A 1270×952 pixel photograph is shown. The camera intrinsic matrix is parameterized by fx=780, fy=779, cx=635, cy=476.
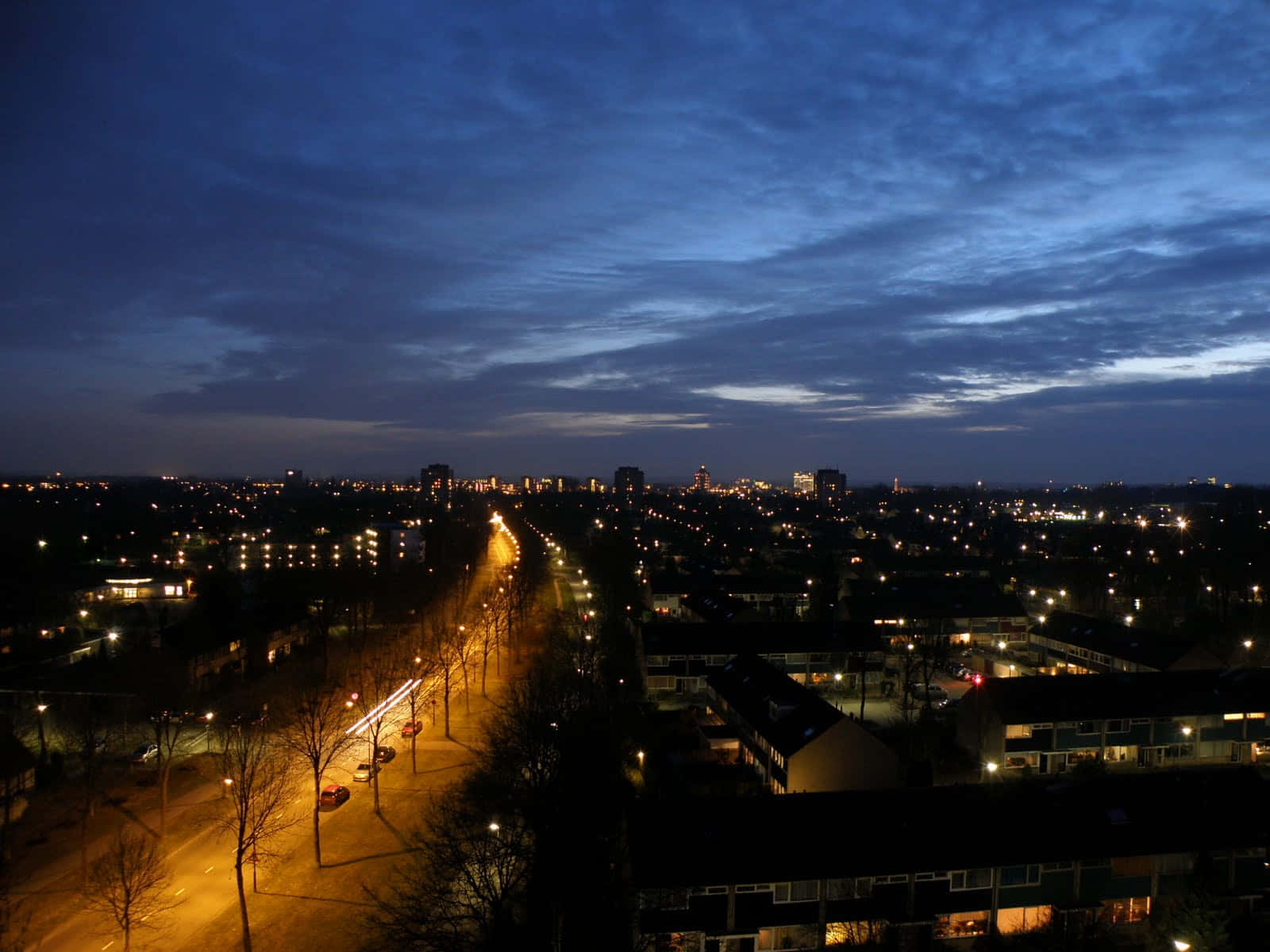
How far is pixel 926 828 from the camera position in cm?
1037

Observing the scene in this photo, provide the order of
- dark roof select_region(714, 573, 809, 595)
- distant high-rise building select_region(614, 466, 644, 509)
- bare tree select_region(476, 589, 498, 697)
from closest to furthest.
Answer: bare tree select_region(476, 589, 498, 697), dark roof select_region(714, 573, 809, 595), distant high-rise building select_region(614, 466, 644, 509)

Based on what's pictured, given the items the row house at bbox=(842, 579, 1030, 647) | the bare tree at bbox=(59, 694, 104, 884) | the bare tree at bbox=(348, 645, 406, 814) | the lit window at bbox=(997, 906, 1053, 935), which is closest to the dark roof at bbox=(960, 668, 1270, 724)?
the lit window at bbox=(997, 906, 1053, 935)

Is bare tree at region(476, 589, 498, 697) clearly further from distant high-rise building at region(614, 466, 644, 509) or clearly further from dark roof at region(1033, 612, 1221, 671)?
distant high-rise building at region(614, 466, 644, 509)

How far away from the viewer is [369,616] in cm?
3077

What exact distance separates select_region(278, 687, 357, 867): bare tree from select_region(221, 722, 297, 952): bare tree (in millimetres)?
459

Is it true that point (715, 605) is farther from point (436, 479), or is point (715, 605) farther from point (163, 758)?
point (436, 479)

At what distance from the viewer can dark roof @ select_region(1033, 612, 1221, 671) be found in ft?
65.9

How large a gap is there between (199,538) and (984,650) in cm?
5579

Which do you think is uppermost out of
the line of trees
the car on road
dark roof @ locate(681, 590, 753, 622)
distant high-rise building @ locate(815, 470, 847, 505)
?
distant high-rise building @ locate(815, 470, 847, 505)

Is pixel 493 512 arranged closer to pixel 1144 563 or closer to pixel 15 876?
pixel 1144 563

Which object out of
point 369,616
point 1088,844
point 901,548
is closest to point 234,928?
point 1088,844

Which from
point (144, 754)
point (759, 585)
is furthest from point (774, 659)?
point (144, 754)

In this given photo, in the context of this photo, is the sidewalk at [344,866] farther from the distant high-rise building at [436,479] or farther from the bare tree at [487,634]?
the distant high-rise building at [436,479]

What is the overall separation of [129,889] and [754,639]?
1630 centimetres
